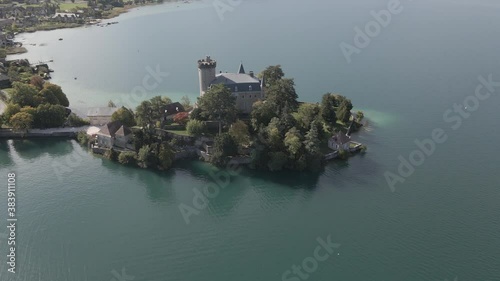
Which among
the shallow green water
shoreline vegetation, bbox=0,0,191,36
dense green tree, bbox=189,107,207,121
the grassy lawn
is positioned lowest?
the shallow green water

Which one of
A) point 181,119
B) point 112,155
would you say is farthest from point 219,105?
point 112,155

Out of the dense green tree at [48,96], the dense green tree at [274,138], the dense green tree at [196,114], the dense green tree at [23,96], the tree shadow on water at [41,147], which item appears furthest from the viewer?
the dense green tree at [48,96]

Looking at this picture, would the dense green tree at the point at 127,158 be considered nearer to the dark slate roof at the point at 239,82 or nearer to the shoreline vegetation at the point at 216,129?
the shoreline vegetation at the point at 216,129

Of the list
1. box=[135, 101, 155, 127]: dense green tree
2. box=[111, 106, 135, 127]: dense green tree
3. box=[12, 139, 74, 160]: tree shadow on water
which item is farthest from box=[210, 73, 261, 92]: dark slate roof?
box=[12, 139, 74, 160]: tree shadow on water

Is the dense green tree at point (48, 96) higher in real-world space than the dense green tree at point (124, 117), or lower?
higher

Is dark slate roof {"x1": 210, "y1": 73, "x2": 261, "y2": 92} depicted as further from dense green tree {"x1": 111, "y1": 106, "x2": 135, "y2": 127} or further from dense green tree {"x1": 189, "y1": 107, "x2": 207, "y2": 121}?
dense green tree {"x1": 111, "y1": 106, "x2": 135, "y2": 127}

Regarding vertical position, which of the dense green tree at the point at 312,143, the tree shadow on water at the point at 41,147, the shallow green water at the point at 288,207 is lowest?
the shallow green water at the point at 288,207

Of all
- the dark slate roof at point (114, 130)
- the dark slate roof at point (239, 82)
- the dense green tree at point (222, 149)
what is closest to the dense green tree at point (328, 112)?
the dark slate roof at point (239, 82)
